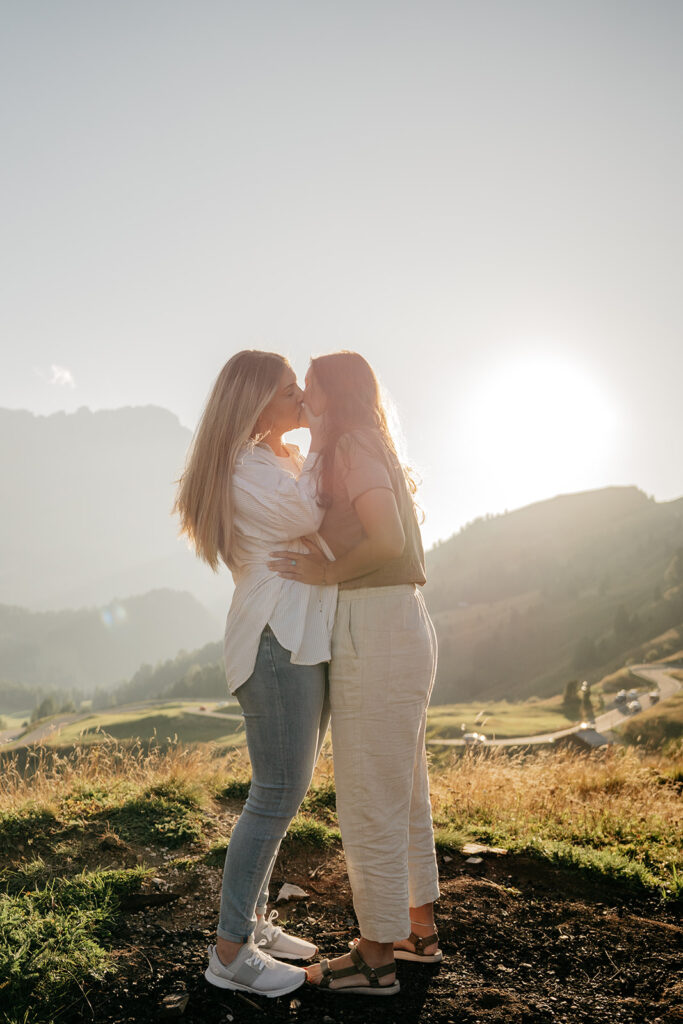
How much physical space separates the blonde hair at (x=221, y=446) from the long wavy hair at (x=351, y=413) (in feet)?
0.87

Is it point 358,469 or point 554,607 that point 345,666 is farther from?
point 554,607

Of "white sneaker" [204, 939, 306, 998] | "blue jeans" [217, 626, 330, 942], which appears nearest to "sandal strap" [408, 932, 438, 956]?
"white sneaker" [204, 939, 306, 998]

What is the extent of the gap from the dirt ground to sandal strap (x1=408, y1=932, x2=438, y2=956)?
0.08 meters

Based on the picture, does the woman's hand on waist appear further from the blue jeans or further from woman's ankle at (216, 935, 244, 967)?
woman's ankle at (216, 935, 244, 967)

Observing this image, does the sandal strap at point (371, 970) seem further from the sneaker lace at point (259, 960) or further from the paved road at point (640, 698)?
the paved road at point (640, 698)

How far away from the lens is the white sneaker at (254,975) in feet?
10.0

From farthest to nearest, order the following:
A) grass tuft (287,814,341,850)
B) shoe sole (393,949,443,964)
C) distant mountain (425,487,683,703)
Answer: distant mountain (425,487,683,703)
grass tuft (287,814,341,850)
shoe sole (393,949,443,964)

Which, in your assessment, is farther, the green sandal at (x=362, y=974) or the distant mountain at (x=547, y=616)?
the distant mountain at (x=547, y=616)

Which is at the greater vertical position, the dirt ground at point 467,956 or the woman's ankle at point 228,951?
the woman's ankle at point 228,951

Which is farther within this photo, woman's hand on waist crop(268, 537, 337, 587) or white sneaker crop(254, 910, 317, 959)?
white sneaker crop(254, 910, 317, 959)

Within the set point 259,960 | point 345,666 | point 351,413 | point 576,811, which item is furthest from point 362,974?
point 576,811

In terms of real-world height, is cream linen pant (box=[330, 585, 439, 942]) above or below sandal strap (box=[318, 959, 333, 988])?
above

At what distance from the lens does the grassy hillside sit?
311 centimetres

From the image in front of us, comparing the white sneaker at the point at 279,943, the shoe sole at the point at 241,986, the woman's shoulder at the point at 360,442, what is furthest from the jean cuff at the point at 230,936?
the woman's shoulder at the point at 360,442
